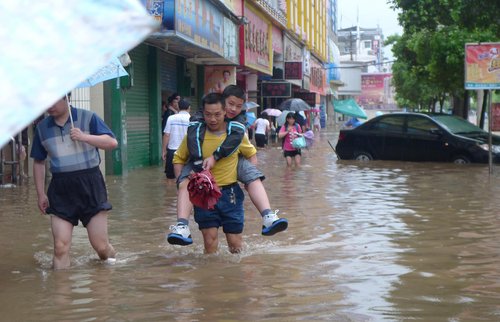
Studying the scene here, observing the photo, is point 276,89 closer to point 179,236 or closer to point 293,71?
point 293,71

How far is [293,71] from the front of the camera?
136 ft

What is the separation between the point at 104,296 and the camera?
5770mm

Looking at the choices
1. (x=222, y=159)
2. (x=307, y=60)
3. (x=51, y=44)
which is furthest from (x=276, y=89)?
(x=51, y=44)

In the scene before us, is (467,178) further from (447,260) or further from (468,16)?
(447,260)

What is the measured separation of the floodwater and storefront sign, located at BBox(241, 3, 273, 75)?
18438 mm

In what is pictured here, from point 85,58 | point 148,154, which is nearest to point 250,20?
point 148,154

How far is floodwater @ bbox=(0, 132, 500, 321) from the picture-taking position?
211 inches

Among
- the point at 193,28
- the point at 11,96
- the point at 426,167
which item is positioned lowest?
the point at 426,167

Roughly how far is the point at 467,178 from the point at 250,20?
1709 centimetres

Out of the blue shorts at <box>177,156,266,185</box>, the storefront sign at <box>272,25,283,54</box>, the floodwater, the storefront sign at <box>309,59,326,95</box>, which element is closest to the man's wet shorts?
the floodwater

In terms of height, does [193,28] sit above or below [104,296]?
above

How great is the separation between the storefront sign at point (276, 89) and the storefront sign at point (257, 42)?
93.4 inches

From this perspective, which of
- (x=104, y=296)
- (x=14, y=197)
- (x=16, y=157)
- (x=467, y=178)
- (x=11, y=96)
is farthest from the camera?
(x=467, y=178)

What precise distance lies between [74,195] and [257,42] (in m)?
27.0
